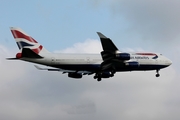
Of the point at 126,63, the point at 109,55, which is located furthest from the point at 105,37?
the point at 126,63

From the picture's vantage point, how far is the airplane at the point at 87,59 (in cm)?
7125

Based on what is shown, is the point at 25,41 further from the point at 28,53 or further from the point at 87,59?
the point at 87,59

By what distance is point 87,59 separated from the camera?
77.1 meters

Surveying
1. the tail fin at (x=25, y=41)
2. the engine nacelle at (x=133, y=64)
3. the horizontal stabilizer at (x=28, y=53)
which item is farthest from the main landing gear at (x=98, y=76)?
the horizontal stabilizer at (x=28, y=53)

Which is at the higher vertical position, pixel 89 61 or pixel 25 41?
pixel 25 41

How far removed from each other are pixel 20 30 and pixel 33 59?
652 cm

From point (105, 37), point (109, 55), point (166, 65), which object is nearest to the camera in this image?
point (105, 37)

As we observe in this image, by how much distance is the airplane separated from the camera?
234 ft

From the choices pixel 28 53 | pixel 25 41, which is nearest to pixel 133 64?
pixel 25 41

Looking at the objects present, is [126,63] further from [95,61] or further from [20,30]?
[20,30]

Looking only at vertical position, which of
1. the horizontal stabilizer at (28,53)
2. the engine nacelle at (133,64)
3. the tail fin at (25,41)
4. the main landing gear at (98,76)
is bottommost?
the main landing gear at (98,76)

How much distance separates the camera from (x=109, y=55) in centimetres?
7394

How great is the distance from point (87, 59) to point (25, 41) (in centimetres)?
1083

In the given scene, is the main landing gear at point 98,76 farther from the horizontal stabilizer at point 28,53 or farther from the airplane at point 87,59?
the horizontal stabilizer at point 28,53
